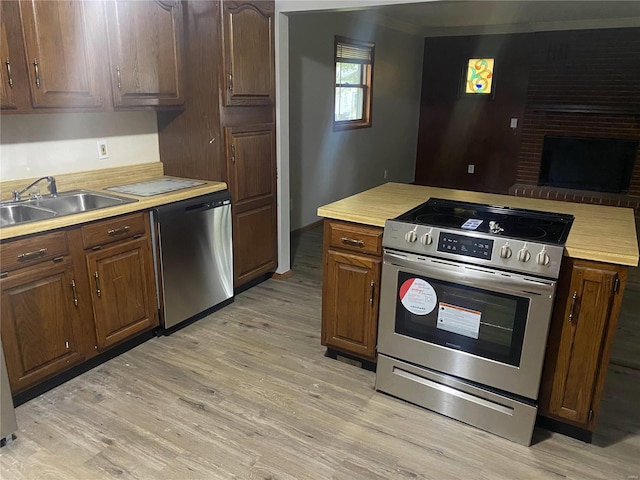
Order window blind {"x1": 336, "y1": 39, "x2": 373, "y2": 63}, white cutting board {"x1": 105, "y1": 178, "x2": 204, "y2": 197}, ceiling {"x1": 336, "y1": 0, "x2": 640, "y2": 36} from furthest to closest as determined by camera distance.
Result: window blind {"x1": 336, "y1": 39, "x2": 373, "y2": 63}
ceiling {"x1": 336, "y1": 0, "x2": 640, "y2": 36}
white cutting board {"x1": 105, "y1": 178, "x2": 204, "y2": 197}

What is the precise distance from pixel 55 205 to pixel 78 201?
132 millimetres

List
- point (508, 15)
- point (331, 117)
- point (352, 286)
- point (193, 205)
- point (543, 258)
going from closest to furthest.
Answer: point (543, 258), point (352, 286), point (193, 205), point (331, 117), point (508, 15)

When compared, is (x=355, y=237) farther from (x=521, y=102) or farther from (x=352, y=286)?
(x=521, y=102)

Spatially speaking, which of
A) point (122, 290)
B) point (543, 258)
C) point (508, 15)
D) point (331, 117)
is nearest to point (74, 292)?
point (122, 290)

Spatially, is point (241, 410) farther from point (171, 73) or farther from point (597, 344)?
point (171, 73)

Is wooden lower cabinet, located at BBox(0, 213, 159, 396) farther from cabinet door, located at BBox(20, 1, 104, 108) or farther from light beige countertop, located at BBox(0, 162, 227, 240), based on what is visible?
cabinet door, located at BBox(20, 1, 104, 108)

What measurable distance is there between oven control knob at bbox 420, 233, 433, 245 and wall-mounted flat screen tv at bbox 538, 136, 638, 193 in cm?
516

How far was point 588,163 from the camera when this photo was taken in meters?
6.18

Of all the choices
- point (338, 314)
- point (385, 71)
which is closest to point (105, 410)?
point (338, 314)

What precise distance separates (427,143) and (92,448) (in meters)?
6.62

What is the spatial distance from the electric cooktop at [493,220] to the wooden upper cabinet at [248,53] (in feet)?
4.95

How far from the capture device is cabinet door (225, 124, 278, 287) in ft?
10.8

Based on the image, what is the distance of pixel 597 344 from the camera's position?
6.23 feet

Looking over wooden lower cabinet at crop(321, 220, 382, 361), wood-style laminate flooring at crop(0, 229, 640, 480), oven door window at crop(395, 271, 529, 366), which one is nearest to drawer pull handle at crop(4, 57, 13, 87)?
wood-style laminate flooring at crop(0, 229, 640, 480)
